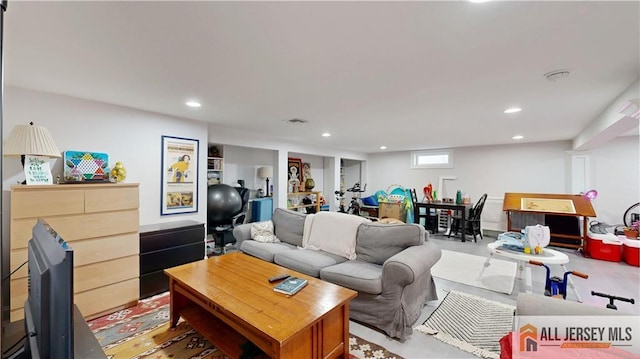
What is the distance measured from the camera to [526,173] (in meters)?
6.24

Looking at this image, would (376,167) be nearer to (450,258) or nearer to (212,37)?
(450,258)

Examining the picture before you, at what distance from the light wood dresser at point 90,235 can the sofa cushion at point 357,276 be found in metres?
2.05

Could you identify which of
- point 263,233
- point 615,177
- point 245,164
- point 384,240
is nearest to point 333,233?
point 384,240

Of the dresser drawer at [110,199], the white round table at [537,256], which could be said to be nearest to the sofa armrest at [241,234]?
the dresser drawer at [110,199]

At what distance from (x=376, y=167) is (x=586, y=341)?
25.1 ft

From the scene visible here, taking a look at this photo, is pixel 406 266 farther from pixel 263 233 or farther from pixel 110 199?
pixel 110 199

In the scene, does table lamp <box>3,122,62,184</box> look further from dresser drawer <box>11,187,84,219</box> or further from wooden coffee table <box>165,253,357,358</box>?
wooden coffee table <box>165,253,357,358</box>

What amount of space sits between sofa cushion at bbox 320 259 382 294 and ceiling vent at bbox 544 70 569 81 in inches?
85.6

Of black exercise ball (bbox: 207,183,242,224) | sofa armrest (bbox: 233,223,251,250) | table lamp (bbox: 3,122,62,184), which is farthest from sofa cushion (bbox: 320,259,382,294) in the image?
table lamp (bbox: 3,122,62,184)

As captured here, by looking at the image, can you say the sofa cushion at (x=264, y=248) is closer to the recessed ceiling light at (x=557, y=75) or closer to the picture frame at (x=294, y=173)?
the recessed ceiling light at (x=557, y=75)

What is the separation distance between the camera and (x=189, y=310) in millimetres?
2365

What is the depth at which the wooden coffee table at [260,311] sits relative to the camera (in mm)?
1597

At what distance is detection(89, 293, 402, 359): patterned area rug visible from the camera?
2.04 meters

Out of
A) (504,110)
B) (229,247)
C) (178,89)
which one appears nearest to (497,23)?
(504,110)
